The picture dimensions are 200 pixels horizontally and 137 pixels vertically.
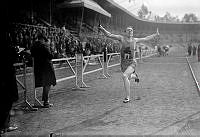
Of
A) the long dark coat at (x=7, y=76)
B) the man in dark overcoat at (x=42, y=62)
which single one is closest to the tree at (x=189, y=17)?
the man in dark overcoat at (x=42, y=62)

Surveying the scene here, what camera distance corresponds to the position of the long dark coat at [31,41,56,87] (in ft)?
24.3

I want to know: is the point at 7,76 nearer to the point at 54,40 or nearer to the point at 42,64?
the point at 42,64

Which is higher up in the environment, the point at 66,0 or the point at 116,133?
the point at 66,0

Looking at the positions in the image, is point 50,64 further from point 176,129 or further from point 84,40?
point 84,40

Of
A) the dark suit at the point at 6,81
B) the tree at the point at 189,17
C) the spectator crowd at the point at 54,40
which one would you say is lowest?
the dark suit at the point at 6,81

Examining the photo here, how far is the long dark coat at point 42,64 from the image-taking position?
24.3 feet

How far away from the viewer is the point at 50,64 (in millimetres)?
7520

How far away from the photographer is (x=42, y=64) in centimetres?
746

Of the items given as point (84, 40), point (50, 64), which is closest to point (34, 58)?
point (50, 64)

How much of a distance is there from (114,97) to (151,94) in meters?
1.21

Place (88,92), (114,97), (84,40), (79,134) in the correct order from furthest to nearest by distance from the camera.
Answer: (84,40), (88,92), (114,97), (79,134)

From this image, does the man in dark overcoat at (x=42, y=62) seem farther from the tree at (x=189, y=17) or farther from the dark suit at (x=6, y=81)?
the tree at (x=189, y=17)

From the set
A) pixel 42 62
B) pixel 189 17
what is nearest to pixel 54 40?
pixel 42 62

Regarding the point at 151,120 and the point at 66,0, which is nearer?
the point at 151,120
